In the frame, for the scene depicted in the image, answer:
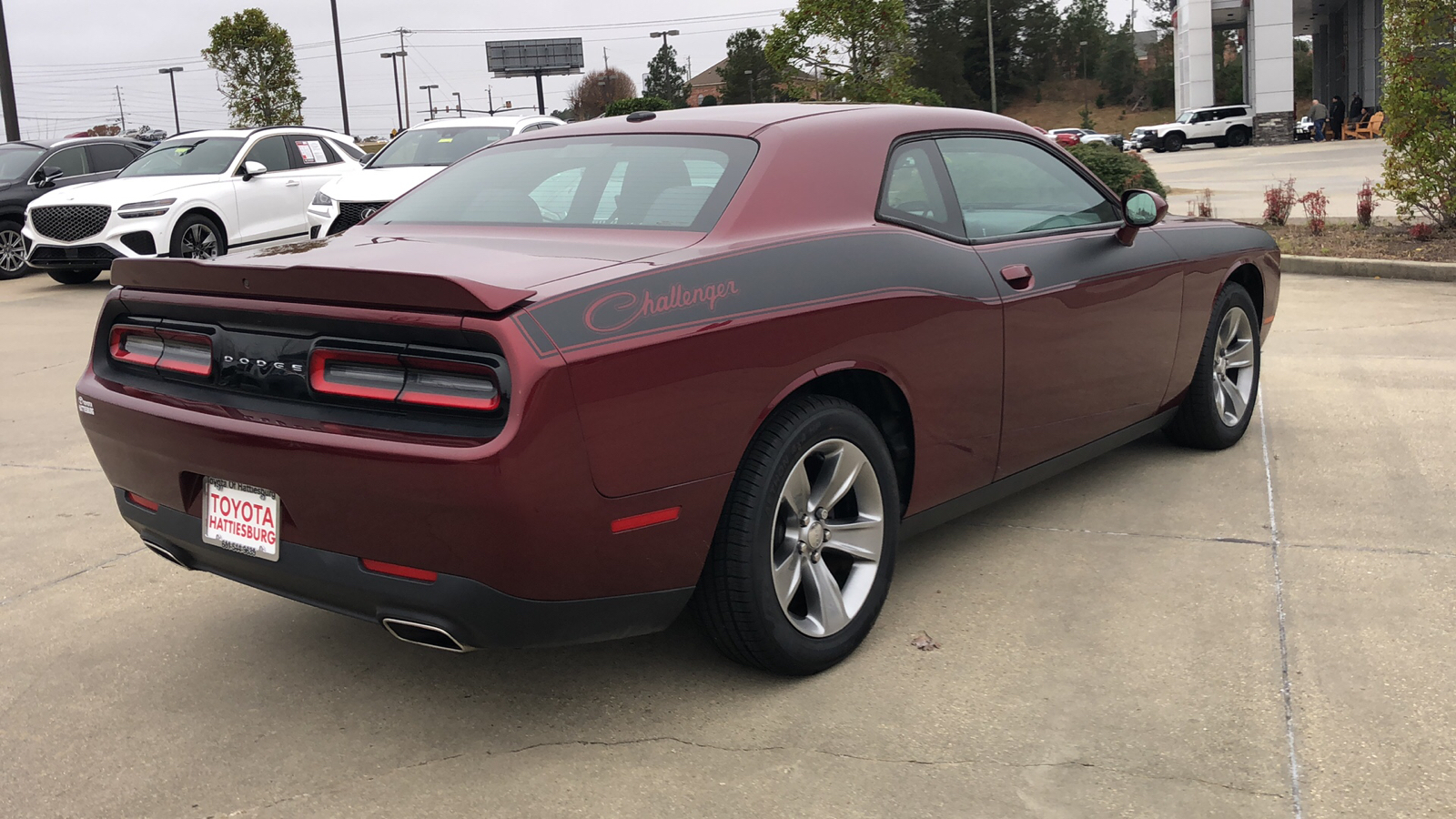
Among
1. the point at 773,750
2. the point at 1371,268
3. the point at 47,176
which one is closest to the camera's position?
the point at 773,750

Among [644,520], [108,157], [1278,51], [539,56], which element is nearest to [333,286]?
[644,520]

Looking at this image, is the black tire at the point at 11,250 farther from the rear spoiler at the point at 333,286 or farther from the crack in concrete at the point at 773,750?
the crack in concrete at the point at 773,750

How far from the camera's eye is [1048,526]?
4383 millimetres

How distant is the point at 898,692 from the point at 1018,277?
1404 mm

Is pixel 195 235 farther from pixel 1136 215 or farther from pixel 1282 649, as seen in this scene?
pixel 1282 649

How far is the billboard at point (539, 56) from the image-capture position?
90.3 m

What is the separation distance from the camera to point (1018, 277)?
12.4 feet

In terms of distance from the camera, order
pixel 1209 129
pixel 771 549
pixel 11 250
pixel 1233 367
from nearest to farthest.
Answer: pixel 771 549, pixel 1233 367, pixel 11 250, pixel 1209 129

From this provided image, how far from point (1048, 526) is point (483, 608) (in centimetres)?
245

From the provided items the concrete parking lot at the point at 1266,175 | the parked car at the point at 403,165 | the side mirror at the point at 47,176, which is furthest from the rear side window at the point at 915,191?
the side mirror at the point at 47,176

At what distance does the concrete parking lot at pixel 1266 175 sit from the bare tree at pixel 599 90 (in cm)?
6334

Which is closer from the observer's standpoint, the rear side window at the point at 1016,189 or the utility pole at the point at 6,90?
the rear side window at the point at 1016,189

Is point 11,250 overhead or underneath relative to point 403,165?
underneath

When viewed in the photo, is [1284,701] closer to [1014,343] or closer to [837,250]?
[1014,343]
